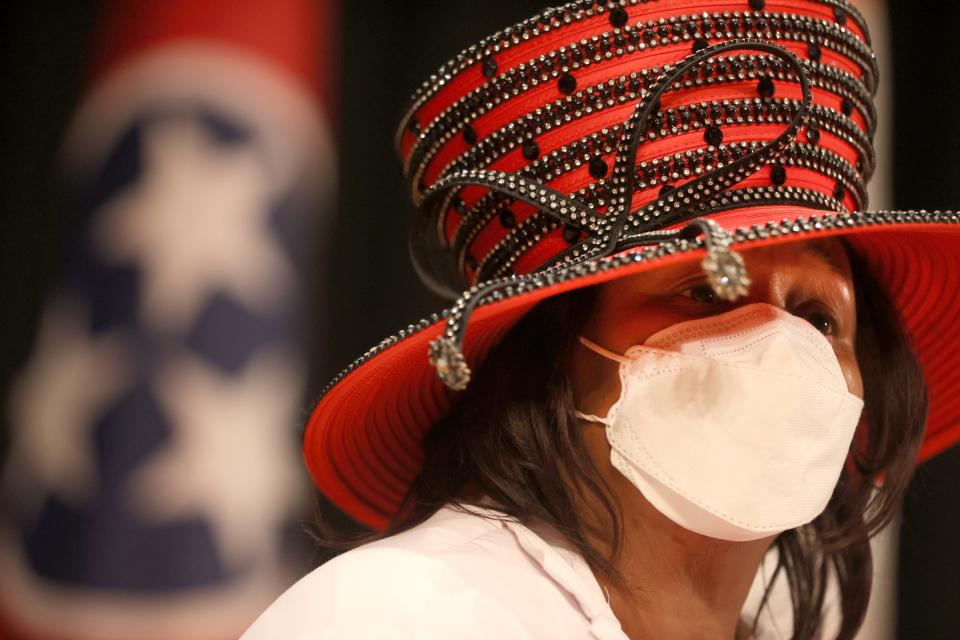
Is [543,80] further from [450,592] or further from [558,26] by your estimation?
[450,592]

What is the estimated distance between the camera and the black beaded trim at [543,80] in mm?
772

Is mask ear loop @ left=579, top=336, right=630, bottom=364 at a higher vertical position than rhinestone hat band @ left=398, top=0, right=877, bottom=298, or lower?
lower

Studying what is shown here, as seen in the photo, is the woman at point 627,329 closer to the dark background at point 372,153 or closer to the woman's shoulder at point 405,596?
the woman's shoulder at point 405,596

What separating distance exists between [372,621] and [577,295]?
1.14 ft

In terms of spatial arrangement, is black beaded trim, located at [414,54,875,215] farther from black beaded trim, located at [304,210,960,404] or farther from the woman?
black beaded trim, located at [304,210,960,404]

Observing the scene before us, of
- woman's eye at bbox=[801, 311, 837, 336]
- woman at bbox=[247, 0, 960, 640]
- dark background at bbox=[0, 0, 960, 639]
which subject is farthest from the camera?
dark background at bbox=[0, 0, 960, 639]

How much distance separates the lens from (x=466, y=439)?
0.82 metres

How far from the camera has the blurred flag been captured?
1307 millimetres

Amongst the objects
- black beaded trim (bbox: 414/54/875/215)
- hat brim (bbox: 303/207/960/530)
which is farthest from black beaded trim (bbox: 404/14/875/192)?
hat brim (bbox: 303/207/960/530)

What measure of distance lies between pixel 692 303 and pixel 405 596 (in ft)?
1.11

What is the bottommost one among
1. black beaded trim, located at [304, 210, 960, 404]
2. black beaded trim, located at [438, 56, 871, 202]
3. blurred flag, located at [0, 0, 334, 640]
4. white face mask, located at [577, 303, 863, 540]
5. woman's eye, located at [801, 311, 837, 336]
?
blurred flag, located at [0, 0, 334, 640]

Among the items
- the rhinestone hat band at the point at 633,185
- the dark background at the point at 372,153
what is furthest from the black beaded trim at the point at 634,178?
the dark background at the point at 372,153

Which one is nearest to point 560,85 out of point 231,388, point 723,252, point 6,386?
point 723,252

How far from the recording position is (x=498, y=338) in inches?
33.2
